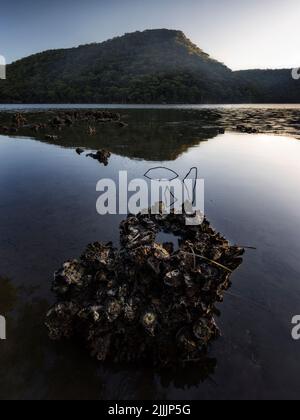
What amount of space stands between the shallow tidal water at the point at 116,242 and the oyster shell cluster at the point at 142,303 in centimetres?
23

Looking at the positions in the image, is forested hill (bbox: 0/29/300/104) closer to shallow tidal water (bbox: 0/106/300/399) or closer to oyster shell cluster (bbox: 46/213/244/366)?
shallow tidal water (bbox: 0/106/300/399)

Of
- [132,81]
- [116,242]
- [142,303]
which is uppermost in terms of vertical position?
[132,81]

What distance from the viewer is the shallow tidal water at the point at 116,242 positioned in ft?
11.9

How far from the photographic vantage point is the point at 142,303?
4.18m

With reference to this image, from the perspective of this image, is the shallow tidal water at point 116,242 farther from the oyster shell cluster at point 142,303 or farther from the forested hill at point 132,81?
the forested hill at point 132,81

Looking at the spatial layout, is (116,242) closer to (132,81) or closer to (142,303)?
(142,303)

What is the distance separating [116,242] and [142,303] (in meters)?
3.14

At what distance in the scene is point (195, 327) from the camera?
13.2 ft

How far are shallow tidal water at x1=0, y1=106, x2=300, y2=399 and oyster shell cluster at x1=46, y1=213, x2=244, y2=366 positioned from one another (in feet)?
0.75

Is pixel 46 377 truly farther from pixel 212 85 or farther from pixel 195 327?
pixel 212 85

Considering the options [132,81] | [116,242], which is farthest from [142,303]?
[132,81]

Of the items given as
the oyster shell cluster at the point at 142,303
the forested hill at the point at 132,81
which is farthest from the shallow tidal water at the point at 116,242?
the forested hill at the point at 132,81

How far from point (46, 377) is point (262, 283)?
13.6ft

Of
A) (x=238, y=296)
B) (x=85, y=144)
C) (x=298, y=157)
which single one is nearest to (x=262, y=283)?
(x=238, y=296)
